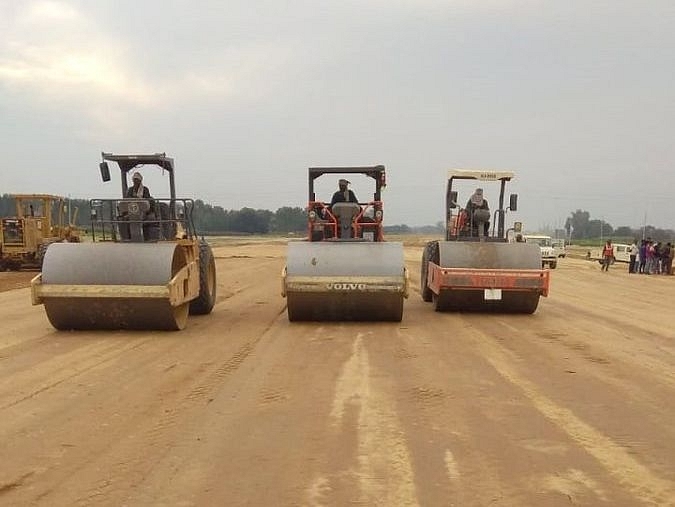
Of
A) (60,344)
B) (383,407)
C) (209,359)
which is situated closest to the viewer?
(383,407)

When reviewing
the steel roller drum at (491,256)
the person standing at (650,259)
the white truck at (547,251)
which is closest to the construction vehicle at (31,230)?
the steel roller drum at (491,256)

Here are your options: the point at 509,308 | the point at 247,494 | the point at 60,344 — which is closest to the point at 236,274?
the point at 509,308

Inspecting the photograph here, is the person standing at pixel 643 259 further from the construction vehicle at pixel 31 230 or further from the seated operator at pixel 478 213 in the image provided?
the construction vehicle at pixel 31 230

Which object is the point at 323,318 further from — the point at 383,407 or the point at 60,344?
the point at 383,407

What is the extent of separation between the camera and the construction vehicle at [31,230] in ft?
87.4

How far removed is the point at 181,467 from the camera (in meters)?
4.58

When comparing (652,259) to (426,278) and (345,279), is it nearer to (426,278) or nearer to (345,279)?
(426,278)

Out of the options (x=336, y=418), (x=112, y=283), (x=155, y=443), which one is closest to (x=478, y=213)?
(x=112, y=283)

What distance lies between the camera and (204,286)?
40.0ft

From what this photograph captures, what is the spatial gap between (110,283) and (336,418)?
5.10m

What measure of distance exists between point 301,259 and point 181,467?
6.34 m

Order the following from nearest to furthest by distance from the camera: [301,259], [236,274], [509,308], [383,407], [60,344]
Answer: [383,407] → [60,344] → [301,259] → [509,308] → [236,274]

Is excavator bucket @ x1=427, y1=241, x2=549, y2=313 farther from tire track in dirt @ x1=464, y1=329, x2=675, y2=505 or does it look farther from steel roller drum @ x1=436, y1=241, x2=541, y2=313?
tire track in dirt @ x1=464, y1=329, x2=675, y2=505

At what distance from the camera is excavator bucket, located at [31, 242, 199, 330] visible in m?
9.62
